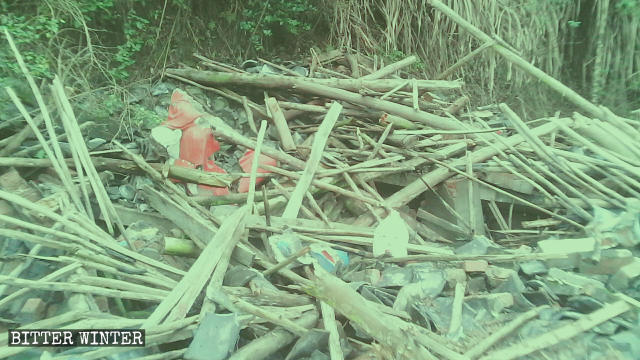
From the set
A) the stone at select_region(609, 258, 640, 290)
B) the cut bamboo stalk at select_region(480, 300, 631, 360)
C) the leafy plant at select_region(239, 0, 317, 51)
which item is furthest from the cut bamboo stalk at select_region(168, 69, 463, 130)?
the cut bamboo stalk at select_region(480, 300, 631, 360)

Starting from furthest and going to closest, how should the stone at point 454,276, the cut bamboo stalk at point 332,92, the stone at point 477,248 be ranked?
1. the cut bamboo stalk at point 332,92
2. the stone at point 477,248
3. the stone at point 454,276

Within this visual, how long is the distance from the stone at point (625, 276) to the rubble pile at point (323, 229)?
1 centimetres

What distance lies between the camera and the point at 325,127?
4.02 meters

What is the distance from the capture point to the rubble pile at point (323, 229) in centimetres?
242

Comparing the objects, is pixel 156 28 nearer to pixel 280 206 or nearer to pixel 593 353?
pixel 280 206

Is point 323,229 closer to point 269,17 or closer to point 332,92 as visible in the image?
point 332,92

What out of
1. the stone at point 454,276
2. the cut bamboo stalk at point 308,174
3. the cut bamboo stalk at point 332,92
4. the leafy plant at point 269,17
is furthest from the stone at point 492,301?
the leafy plant at point 269,17

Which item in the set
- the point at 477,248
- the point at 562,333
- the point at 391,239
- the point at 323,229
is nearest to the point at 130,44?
the point at 323,229

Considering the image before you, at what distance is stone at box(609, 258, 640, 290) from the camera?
115 inches

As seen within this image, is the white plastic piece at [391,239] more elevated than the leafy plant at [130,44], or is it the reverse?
the leafy plant at [130,44]

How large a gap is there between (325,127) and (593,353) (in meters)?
2.37

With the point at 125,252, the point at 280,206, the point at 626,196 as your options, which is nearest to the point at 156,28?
the point at 280,206

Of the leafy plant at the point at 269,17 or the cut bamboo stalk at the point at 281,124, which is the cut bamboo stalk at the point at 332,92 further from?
the leafy plant at the point at 269,17

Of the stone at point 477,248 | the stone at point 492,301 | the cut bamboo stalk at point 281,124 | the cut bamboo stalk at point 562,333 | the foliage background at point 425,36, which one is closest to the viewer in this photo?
the cut bamboo stalk at point 562,333
